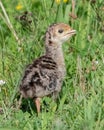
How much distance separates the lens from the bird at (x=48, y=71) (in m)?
6.60

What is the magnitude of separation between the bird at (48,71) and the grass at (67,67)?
0.14 metres

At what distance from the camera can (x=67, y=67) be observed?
7605 millimetres

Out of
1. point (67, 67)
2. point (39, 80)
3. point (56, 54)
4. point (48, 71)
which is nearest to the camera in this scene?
point (39, 80)

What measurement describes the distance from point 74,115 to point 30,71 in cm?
61

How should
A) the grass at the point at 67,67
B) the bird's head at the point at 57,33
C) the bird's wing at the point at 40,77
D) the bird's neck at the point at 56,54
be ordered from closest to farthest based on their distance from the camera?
1. the grass at the point at 67,67
2. the bird's wing at the point at 40,77
3. the bird's neck at the point at 56,54
4. the bird's head at the point at 57,33

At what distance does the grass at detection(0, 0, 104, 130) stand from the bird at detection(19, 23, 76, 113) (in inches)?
5.3

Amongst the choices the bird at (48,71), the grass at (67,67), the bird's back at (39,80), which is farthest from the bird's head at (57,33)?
the bird's back at (39,80)

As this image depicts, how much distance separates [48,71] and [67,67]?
0.89 metres

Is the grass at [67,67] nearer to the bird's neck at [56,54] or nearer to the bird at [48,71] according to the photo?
the bird at [48,71]

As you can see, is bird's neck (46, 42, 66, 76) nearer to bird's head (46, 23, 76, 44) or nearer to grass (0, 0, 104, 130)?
bird's head (46, 23, 76, 44)

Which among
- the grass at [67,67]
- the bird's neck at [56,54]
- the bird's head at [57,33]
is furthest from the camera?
the bird's head at [57,33]

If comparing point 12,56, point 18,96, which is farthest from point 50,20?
point 18,96

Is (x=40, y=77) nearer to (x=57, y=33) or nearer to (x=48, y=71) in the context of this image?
(x=48, y=71)

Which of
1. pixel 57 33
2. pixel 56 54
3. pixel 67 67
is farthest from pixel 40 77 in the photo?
pixel 67 67
